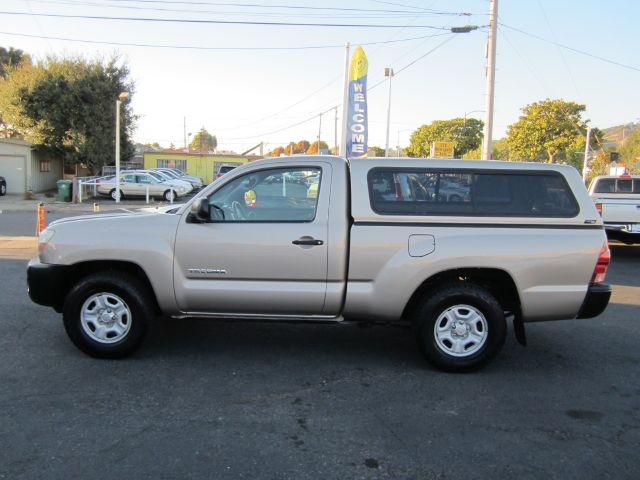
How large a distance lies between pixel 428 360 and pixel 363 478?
70.7 inches

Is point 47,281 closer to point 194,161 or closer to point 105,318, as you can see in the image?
point 105,318

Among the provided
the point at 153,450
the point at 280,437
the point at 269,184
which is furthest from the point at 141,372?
the point at 269,184

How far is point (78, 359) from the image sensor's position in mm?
4770

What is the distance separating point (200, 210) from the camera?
14.7 ft

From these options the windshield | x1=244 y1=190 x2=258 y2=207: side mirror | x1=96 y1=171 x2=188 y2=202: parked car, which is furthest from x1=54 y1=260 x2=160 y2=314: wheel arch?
the windshield

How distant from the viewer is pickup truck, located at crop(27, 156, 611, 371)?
4508 millimetres

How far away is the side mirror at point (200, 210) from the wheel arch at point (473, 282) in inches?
75.2

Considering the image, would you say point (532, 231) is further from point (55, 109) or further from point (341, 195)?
point (55, 109)

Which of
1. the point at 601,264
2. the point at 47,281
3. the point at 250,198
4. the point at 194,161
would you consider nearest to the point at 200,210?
the point at 250,198

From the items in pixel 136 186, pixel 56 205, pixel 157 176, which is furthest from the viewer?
pixel 157 176

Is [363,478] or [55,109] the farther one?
[55,109]

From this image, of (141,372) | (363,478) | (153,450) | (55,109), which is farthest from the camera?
(55,109)

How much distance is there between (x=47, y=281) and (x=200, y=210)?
1552 millimetres

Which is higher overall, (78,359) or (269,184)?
(269,184)
